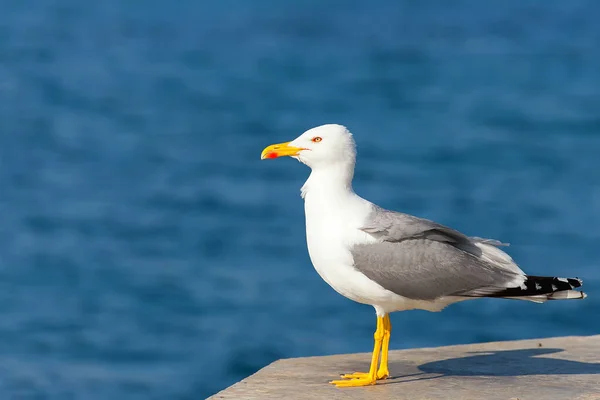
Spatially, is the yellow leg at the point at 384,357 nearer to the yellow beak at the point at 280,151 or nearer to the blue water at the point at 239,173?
the yellow beak at the point at 280,151

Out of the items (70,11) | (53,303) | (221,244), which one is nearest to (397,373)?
(53,303)

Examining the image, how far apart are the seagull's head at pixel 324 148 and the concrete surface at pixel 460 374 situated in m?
1.39

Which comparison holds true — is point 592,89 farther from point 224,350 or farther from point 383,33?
point 224,350

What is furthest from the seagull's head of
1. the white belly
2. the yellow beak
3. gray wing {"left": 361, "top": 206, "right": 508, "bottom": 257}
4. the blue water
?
the blue water

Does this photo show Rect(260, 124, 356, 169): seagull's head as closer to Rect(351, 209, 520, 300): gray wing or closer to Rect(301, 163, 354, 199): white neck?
Rect(301, 163, 354, 199): white neck

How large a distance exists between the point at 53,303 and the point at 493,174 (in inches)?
362

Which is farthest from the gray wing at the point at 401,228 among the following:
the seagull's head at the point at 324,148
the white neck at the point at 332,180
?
the seagull's head at the point at 324,148

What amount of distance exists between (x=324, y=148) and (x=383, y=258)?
81 centimetres

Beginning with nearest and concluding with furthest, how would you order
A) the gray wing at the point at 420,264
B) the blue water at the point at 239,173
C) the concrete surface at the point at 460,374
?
the concrete surface at the point at 460,374
the gray wing at the point at 420,264
the blue water at the point at 239,173

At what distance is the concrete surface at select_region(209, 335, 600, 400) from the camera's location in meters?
7.70

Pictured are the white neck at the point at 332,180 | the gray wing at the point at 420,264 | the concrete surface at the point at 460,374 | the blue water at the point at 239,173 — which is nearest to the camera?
the concrete surface at the point at 460,374

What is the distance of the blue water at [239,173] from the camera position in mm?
16062

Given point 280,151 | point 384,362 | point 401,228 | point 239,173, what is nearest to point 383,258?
point 401,228

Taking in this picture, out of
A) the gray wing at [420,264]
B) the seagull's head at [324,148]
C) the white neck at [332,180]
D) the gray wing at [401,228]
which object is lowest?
the gray wing at [420,264]
